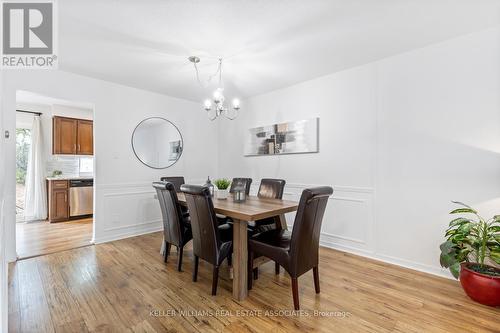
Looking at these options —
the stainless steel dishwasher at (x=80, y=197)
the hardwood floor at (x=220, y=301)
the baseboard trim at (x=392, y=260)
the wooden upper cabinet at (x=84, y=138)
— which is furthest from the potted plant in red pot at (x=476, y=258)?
the wooden upper cabinet at (x=84, y=138)

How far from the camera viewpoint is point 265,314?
1.90 m

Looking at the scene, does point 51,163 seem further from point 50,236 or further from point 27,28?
point 27,28

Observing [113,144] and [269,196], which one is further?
[113,144]

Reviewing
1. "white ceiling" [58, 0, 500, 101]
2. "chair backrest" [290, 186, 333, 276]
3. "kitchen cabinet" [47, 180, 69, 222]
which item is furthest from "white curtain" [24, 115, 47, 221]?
"chair backrest" [290, 186, 333, 276]

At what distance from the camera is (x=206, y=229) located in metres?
2.20

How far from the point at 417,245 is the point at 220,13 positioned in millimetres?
3172

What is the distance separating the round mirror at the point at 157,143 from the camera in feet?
A: 13.5

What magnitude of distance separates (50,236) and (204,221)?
3339 mm

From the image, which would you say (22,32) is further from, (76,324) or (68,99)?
(76,324)

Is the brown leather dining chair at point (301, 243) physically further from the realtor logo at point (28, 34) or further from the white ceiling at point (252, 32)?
the realtor logo at point (28, 34)

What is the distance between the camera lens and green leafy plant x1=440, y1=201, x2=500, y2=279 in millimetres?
2051

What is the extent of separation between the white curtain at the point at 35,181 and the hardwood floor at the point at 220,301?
263 centimetres

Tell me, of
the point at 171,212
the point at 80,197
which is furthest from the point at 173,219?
the point at 80,197

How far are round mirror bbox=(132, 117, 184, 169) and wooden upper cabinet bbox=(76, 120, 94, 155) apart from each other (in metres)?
2.16
